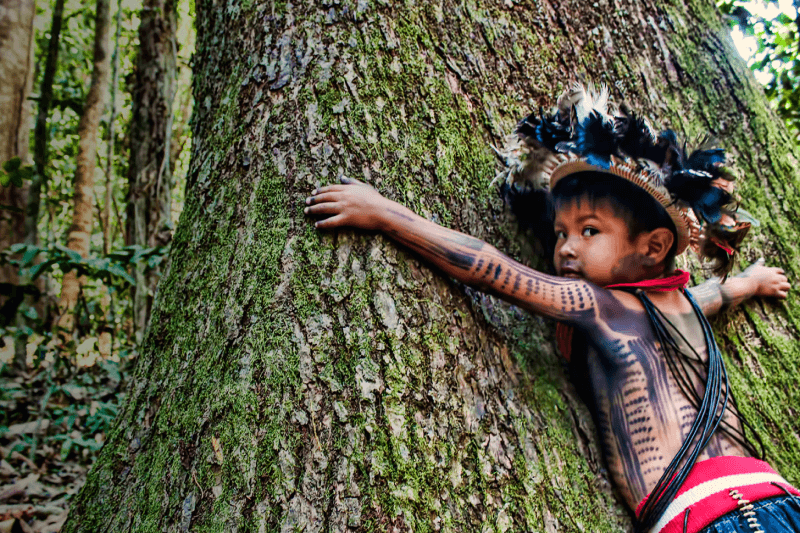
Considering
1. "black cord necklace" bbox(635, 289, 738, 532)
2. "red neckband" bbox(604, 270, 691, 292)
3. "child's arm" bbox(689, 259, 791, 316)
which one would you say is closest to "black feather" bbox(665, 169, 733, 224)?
"red neckband" bbox(604, 270, 691, 292)

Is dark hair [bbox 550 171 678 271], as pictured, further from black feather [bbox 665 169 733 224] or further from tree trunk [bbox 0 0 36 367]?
tree trunk [bbox 0 0 36 367]

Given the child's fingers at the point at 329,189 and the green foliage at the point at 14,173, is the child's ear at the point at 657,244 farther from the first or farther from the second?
the green foliage at the point at 14,173

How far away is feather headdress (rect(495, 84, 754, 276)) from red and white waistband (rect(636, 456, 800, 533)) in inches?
29.8

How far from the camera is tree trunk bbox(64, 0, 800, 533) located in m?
1.45

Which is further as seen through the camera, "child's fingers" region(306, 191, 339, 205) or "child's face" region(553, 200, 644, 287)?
"child's face" region(553, 200, 644, 287)

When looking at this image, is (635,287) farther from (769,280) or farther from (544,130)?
(769,280)

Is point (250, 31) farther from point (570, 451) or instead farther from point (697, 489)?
point (697, 489)

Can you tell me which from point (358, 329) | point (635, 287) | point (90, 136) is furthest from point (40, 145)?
point (635, 287)

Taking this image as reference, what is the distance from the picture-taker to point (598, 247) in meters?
1.88

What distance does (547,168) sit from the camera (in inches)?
78.0

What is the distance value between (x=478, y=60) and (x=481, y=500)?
5.44 ft

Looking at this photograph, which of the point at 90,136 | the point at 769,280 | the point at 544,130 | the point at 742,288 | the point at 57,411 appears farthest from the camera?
the point at 90,136

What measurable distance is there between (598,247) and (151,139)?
18.5 feet

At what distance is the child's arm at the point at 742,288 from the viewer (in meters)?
2.27
